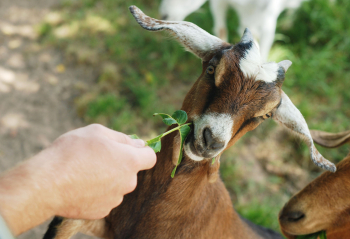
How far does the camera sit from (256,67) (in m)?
1.76

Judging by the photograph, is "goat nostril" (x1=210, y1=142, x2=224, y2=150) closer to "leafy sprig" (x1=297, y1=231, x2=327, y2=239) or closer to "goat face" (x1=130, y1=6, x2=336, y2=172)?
"goat face" (x1=130, y1=6, x2=336, y2=172)

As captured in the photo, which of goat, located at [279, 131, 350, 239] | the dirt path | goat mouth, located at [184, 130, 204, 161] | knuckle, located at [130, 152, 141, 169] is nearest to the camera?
knuckle, located at [130, 152, 141, 169]

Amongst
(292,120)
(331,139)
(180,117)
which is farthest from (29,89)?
(331,139)

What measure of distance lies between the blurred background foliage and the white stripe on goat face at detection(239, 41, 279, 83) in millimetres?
2381

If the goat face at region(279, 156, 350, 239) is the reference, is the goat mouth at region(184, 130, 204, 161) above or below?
above

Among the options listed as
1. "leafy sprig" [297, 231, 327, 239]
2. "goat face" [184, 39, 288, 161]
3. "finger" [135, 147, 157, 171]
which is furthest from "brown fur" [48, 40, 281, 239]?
"leafy sprig" [297, 231, 327, 239]

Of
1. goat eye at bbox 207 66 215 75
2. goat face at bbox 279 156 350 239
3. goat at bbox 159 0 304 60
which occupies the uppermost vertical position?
goat eye at bbox 207 66 215 75

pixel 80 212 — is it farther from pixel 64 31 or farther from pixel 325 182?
pixel 64 31

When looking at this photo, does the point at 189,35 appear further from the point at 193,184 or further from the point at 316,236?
the point at 316,236

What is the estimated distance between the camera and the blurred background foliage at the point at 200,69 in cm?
416

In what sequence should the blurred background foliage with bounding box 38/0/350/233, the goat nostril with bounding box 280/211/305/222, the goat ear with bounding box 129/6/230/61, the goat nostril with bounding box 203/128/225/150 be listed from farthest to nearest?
the blurred background foliage with bounding box 38/0/350/233 < the goat nostril with bounding box 280/211/305/222 < the goat ear with bounding box 129/6/230/61 < the goat nostril with bounding box 203/128/225/150

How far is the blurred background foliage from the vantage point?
416 cm

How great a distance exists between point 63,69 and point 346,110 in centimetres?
482

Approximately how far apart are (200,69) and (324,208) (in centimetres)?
333
